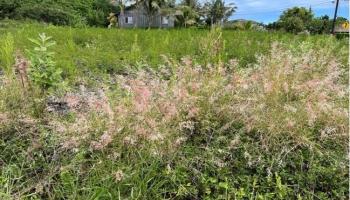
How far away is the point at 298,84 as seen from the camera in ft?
9.20

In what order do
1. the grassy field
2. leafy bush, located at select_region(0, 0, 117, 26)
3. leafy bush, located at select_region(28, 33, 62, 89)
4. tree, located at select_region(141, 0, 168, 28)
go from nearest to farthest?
the grassy field → leafy bush, located at select_region(28, 33, 62, 89) → leafy bush, located at select_region(0, 0, 117, 26) → tree, located at select_region(141, 0, 168, 28)

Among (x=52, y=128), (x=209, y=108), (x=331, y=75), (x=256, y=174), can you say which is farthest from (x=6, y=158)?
(x=331, y=75)

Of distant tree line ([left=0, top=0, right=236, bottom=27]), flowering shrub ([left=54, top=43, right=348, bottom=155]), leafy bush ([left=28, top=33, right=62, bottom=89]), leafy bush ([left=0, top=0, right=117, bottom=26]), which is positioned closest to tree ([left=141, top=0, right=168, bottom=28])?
distant tree line ([left=0, top=0, right=236, bottom=27])

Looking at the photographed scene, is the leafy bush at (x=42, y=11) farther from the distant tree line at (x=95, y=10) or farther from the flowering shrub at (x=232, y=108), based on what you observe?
the flowering shrub at (x=232, y=108)

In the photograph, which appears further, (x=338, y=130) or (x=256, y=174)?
(x=338, y=130)

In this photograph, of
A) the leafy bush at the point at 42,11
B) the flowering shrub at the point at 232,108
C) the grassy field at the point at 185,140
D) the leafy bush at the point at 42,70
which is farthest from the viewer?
the leafy bush at the point at 42,11

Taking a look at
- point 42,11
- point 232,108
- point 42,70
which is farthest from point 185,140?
point 42,11

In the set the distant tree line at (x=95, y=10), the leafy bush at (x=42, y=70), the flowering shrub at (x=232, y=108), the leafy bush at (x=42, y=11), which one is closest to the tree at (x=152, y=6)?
the distant tree line at (x=95, y=10)

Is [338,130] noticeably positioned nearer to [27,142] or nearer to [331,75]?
[331,75]

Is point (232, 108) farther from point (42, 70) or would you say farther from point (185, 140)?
point (42, 70)

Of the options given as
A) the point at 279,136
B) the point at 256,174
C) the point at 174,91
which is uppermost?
the point at 174,91

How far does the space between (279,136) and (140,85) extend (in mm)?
880

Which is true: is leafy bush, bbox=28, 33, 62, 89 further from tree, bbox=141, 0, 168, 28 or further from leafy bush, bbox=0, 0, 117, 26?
tree, bbox=141, 0, 168, 28

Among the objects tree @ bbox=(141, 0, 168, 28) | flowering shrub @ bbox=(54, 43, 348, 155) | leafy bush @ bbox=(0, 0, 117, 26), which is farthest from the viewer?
tree @ bbox=(141, 0, 168, 28)
